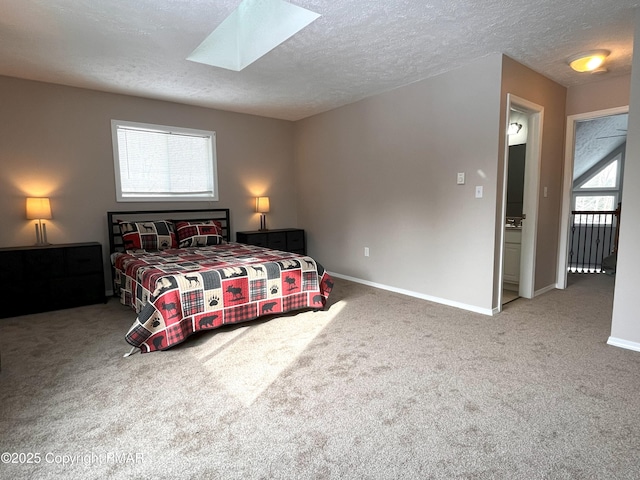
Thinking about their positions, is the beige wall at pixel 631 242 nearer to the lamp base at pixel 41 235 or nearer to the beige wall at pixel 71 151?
the beige wall at pixel 71 151

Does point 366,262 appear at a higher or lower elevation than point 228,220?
lower

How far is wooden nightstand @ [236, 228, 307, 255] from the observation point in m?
5.12

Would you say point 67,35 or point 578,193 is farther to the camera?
point 578,193

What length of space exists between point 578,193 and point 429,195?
6.40m

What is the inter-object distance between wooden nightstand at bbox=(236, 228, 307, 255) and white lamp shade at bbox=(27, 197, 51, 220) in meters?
2.24

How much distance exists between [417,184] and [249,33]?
7.38 feet

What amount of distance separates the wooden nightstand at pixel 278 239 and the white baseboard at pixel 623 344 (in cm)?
391

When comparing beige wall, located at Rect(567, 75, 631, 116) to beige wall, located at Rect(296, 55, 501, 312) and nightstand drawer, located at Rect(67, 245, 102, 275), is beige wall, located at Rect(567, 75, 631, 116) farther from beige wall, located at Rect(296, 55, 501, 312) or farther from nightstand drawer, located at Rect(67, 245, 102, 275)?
nightstand drawer, located at Rect(67, 245, 102, 275)

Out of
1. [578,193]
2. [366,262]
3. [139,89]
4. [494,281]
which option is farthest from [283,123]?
[578,193]

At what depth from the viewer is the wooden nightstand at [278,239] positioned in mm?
5117

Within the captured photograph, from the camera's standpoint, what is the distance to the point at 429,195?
3.82m

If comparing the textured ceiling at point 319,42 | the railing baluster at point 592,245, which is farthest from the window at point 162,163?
the railing baluster at point 592,245

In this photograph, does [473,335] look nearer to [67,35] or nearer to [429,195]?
[429,195]

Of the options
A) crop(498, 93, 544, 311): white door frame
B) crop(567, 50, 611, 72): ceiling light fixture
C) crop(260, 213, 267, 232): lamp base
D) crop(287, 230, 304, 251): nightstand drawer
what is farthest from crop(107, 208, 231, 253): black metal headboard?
crop(567, 50, 611, 72): ceiling light fixture
